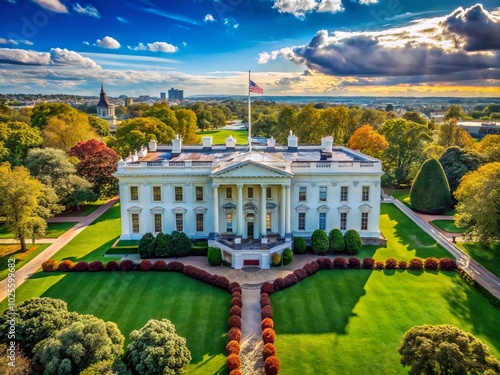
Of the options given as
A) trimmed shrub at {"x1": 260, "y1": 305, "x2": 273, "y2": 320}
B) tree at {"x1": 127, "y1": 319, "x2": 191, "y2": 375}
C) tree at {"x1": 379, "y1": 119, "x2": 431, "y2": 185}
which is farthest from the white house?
tree at {"x1": 379, "y1": 119, "x2": 431, "y2": 185}

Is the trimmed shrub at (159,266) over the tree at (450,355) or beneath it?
beneath

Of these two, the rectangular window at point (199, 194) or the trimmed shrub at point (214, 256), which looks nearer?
the trimmed shrub at point (214, 256)

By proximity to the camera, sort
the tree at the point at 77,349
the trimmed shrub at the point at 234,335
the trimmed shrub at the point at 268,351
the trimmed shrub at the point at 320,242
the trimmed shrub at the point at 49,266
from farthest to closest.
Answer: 1. the trimmed shrub at the point at 320,242
2. the trimmed shrub at the point at 49,266
3. the trimmed shrub at the point at 234,335
4. the trimmed shrub at the point at 268,351
5. the tree at the point at 77,349

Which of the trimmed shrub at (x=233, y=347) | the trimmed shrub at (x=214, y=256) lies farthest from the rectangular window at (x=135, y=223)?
the trimmed shrub at (x=233, y=347)

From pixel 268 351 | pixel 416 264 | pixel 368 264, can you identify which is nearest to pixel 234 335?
pixel 268 351

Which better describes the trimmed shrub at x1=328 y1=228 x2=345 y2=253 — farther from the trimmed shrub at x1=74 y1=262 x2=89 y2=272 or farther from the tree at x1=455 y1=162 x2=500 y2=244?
the trimmed shrub at x1=74 y1=262 x2=89 y2=272

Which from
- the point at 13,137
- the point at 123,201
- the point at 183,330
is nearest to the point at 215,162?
the point at 123,201

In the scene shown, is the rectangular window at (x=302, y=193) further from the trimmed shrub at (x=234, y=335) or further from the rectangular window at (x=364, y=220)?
the trimmed shrub at (x=234, y=335)

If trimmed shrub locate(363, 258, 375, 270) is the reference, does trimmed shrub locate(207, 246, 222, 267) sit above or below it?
above
